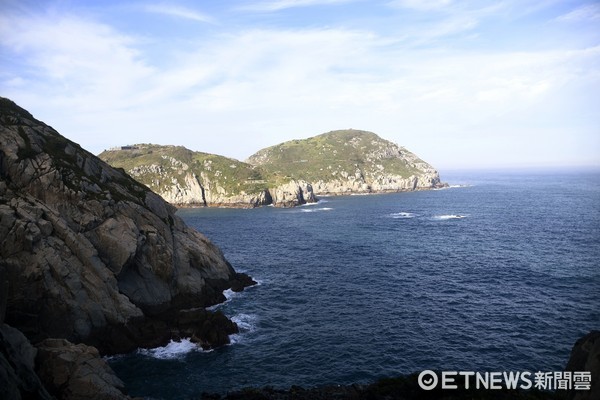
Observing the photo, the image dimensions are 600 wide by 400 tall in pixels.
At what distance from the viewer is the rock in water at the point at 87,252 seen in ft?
168

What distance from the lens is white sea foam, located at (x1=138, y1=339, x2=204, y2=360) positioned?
5266cm

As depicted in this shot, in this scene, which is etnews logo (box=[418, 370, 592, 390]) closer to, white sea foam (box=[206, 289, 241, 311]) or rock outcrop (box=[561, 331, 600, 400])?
rock outcrop (box=[561, 331, 600, 400])

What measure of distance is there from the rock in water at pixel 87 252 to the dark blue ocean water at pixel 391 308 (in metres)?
6.78

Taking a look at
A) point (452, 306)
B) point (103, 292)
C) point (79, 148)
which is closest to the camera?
point (103, 292)

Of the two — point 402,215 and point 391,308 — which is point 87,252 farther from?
point 402,215

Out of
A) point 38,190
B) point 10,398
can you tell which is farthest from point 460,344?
point 38,190

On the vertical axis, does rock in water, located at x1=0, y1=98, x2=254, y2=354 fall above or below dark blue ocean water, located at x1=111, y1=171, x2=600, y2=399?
above

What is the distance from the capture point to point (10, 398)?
26.3m

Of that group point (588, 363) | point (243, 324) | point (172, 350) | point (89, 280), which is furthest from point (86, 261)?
point (588, 363)

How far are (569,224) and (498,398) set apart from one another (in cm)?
12678

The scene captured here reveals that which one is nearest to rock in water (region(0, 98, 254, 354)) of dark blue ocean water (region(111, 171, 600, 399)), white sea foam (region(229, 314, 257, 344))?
dark blue ocean water (region(111, 171, 600, 399))

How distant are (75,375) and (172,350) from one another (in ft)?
56.6

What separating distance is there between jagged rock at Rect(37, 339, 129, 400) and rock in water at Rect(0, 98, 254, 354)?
12295 mm

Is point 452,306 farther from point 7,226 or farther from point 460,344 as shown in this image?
point 7,226
